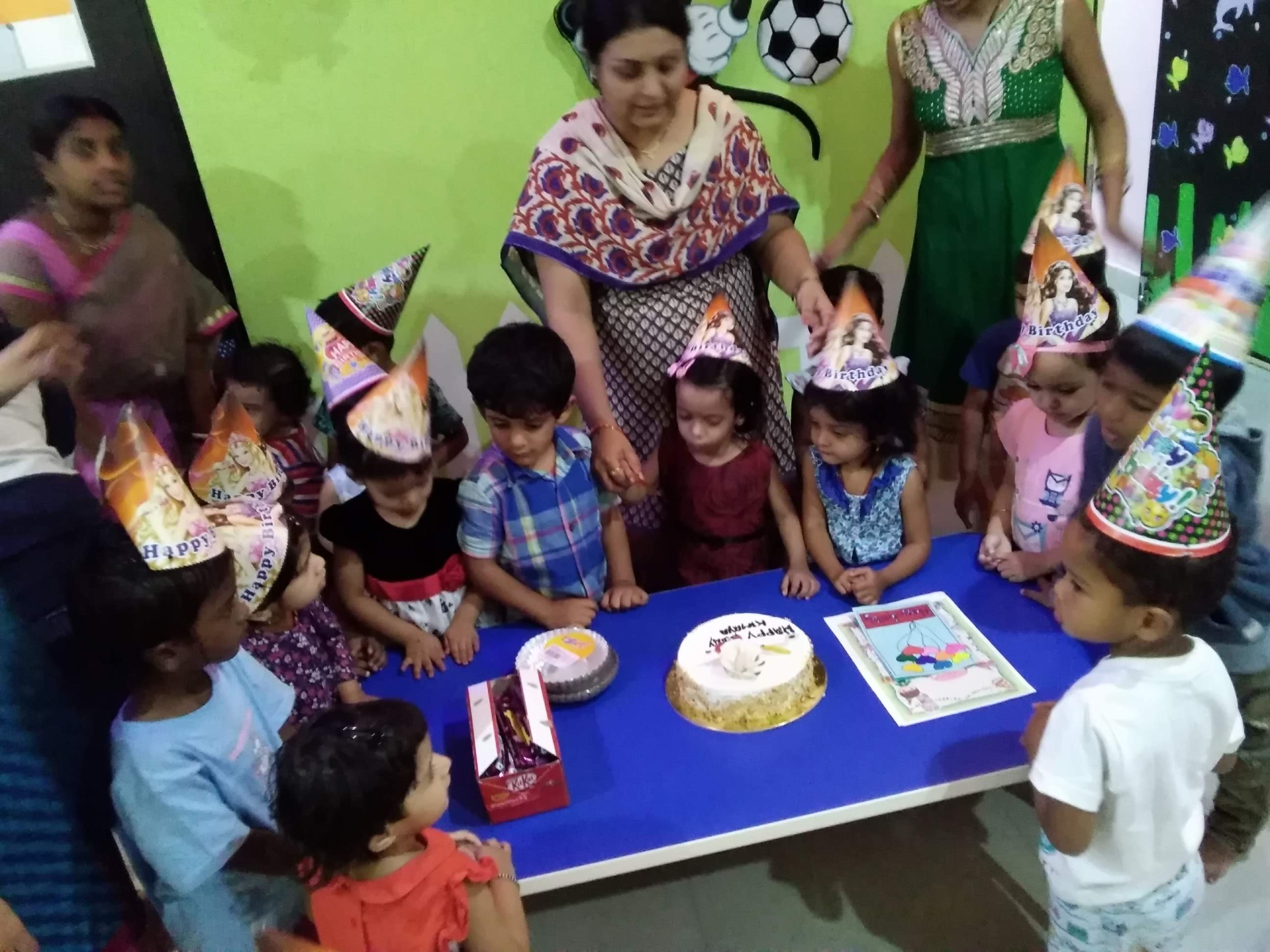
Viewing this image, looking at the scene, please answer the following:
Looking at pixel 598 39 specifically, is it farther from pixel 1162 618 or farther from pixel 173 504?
pixel 1162 618

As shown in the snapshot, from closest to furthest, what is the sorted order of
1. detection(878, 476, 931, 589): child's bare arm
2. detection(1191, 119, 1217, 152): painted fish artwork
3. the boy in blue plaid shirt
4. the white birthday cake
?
1. the white birthday cake
2. the boy in blue plaid shirt
3. detection(878, 476, 931, 589): child's bare arm
4. detection(1191, 119, 1217, 152): painted fish artwork

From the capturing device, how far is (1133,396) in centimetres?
129

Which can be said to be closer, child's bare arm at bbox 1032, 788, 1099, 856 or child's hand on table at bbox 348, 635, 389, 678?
child's bare arm at bbox 1032, 788, 1099, 856

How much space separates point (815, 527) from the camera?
174 centimetres

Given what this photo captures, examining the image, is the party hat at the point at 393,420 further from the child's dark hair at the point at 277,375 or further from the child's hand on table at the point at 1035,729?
the child's hand on table at the point at 1035,729

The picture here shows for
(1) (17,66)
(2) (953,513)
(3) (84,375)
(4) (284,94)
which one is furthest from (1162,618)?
(1) (17,66)

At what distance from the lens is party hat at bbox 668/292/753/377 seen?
5.38 feet

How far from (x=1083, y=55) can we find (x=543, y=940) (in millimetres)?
Answer: 2159

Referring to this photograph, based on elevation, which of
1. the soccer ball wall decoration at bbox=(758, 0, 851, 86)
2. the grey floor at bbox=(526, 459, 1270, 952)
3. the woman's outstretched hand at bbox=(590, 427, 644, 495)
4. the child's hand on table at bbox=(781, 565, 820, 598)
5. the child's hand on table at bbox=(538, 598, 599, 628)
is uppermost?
the soccer ball wall decoration at bbox=(758, 0, 851, 86)

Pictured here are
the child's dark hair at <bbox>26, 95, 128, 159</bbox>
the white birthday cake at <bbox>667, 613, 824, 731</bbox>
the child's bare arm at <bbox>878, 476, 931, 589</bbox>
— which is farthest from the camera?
the child's dark hair at <bbox>26, 95, 128, 159</bbox>

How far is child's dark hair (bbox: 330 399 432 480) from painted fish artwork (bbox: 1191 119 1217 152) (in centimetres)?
304

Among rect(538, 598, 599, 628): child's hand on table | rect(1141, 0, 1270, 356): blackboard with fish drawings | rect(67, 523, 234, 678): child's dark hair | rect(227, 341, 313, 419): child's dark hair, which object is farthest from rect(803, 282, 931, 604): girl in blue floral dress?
rect(1141, 0, 1270, 356): blackboard with fish drawings

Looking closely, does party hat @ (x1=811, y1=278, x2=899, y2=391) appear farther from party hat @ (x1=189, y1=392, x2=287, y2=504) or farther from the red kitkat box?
party hat @ (x1=189, y1=392, x2=287, y2=504)

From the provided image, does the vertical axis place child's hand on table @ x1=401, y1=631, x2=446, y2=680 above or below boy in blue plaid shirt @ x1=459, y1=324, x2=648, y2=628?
below
